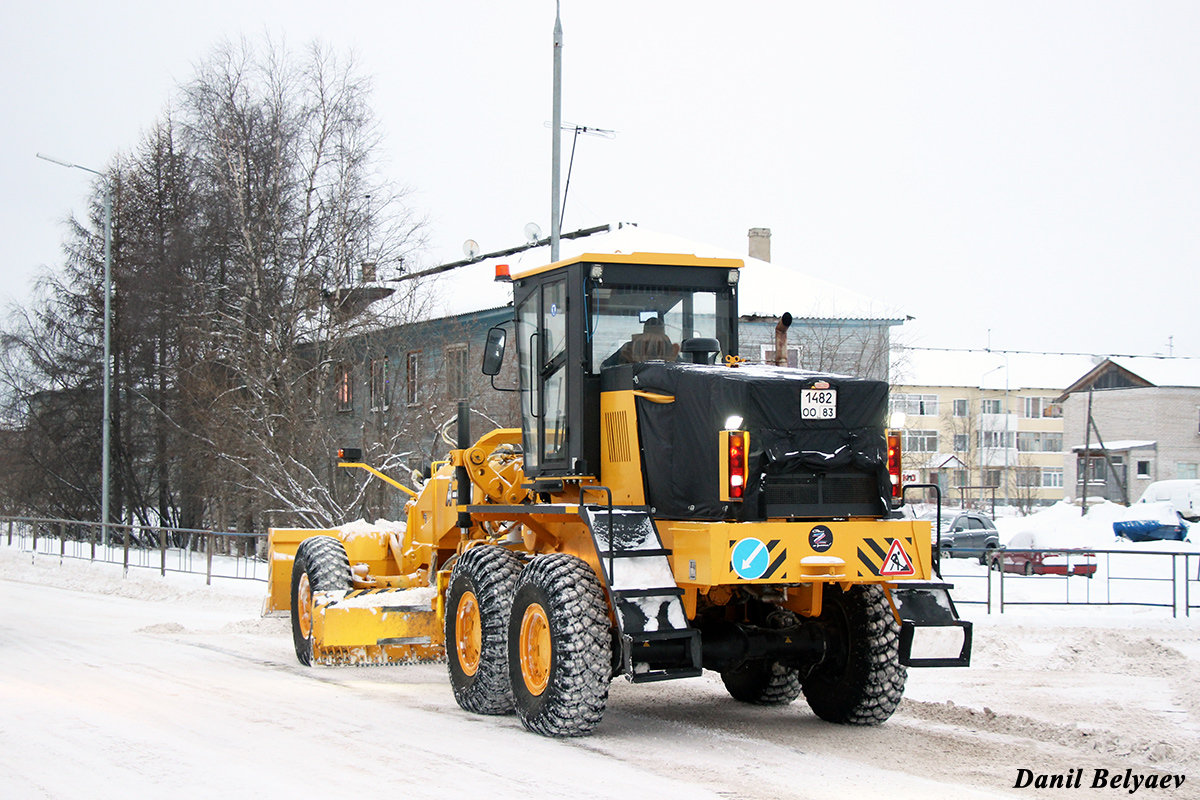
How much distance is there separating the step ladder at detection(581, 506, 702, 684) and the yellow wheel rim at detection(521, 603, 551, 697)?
0.66 meters

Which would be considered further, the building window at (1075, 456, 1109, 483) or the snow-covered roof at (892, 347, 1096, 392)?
the snow-covered roof at (892, 347, 1096, 392)

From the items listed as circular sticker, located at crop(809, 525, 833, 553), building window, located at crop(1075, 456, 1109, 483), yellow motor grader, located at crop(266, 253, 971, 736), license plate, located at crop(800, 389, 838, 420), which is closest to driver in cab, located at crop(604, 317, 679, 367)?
yellow motor grader, located at crop(266, 253, 971, 736)

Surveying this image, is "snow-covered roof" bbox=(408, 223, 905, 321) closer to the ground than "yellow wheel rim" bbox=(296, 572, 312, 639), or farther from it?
farther from it

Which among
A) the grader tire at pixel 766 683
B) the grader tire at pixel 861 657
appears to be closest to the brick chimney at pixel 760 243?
the grader tire at pixel 766 683

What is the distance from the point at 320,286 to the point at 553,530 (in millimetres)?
22223

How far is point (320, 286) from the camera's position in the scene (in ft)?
100

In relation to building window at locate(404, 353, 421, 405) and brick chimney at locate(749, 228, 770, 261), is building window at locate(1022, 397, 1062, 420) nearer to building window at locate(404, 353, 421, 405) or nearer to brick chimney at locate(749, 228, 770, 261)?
brick chimney at locate(749, 228, 770, 261)

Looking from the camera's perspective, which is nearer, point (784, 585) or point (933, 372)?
point (784, 585)

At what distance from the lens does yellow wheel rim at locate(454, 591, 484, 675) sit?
31.9 feet

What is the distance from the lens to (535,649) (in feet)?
28.9

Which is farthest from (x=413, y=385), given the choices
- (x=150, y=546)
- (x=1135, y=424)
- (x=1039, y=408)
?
(x=1039, y=408)

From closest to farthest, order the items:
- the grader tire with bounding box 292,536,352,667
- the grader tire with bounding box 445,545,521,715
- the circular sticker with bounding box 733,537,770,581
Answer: the circular sticker with bounding box 733,537,770,581, the grader tire with bounding box 445,545,521,715, the grader tire with bounding box 292,536,352,667

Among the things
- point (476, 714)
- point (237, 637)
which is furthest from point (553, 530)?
point (237, 637)

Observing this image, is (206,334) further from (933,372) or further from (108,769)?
(933,372)
